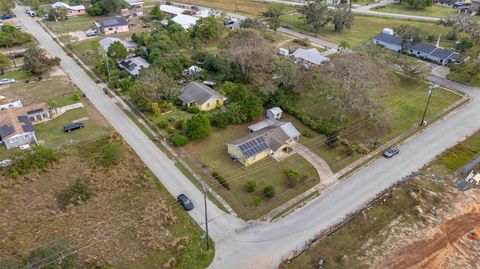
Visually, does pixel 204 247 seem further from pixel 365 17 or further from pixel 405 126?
pixel 365 17

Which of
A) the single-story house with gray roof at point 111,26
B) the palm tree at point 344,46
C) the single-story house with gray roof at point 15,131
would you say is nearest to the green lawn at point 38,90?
the single-story house with gray roof at point 15,131

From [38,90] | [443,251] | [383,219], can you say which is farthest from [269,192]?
[38,90]

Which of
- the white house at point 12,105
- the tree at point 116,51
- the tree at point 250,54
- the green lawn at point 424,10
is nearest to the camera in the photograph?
the white house at point 12,105

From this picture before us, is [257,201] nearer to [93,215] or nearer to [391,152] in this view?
[93,215]

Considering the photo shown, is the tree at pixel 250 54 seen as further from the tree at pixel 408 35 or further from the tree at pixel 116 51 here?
the tree at pixel 408 35

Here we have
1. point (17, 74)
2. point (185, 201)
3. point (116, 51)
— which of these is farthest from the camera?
point (116, 51)

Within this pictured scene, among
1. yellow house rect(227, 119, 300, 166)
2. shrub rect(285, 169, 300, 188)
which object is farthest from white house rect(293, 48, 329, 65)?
shrub rect(285, 169, 300, 188)
